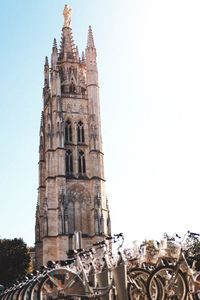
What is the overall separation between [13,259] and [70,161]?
11642 millimetres

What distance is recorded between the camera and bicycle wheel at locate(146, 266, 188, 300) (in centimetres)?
1073

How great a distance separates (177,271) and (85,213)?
115 feet

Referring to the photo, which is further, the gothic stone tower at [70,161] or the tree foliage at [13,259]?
the gothic stone tower at [70,161]

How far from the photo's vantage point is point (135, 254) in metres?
12.6

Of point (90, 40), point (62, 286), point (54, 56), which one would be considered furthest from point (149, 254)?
point (90, 40)

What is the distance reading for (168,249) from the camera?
12094mm

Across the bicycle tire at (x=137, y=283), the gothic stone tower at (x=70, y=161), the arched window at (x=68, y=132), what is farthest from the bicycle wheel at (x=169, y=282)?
the arched window at (x=68, y=132)

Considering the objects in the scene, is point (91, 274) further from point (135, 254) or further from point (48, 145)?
point (48, 145)

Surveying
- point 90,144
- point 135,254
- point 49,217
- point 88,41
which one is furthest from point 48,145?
point 135,254

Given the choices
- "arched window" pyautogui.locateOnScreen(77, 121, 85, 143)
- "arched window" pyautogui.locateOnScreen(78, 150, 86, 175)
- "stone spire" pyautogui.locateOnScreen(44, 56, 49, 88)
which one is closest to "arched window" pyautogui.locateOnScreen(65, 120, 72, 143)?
"arched window" pyautogui.locateOnScreen(77, 121, 85, 143)

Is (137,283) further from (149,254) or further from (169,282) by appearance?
(149,254)

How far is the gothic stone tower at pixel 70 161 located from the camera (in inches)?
1700

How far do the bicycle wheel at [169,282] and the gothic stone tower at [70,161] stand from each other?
31.7 meters

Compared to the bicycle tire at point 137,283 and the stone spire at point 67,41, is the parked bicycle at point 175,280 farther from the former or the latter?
the stone spire at point 67,41
